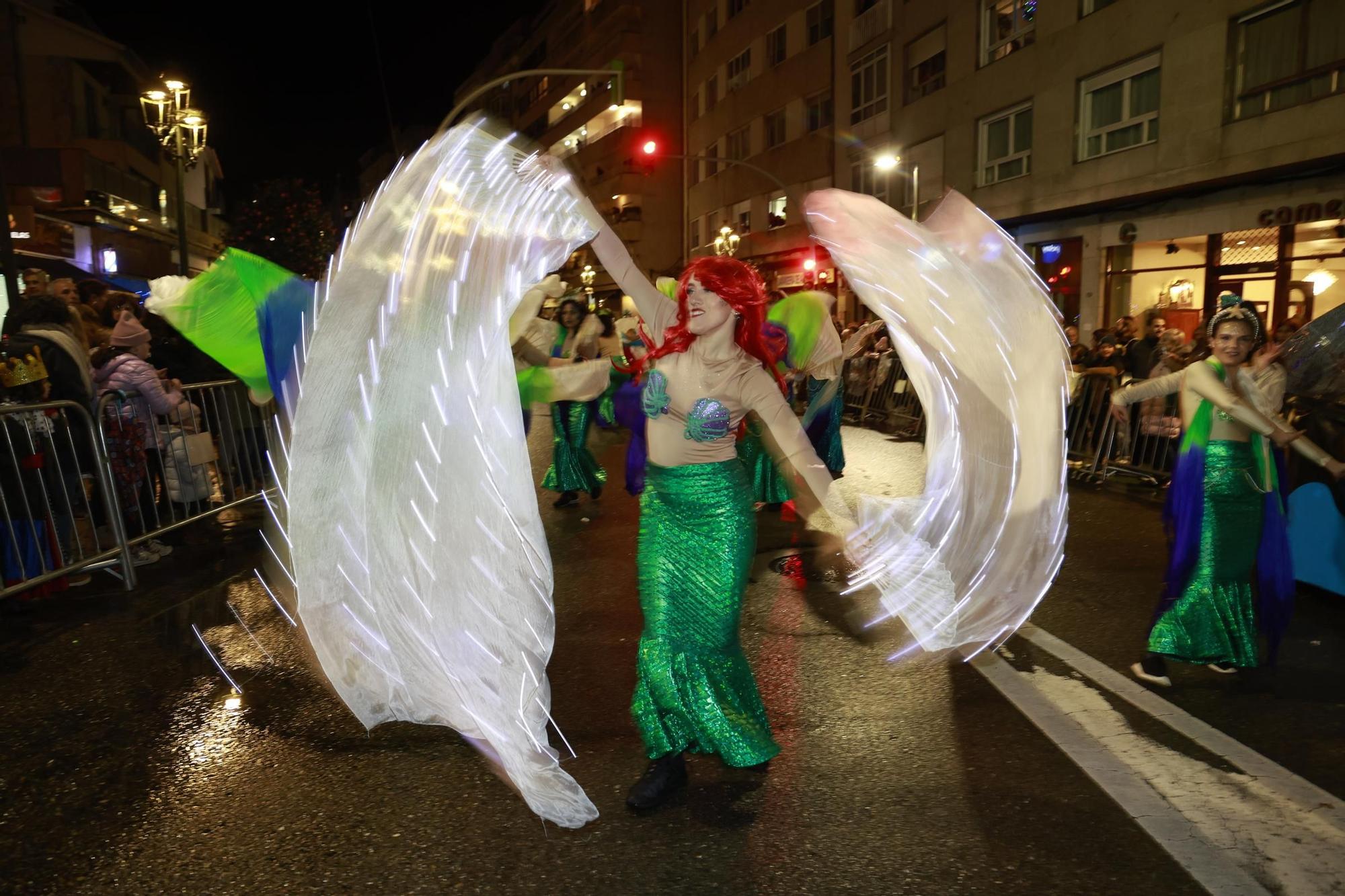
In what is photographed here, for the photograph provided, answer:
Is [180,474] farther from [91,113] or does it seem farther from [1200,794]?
[91,113]

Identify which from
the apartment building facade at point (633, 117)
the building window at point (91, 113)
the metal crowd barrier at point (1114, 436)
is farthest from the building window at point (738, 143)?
the metal crowd barrier at point (1114, 436)

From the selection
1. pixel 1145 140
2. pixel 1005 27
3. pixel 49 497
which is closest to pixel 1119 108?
pixel 1145 140

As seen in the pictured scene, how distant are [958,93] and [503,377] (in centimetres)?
2287

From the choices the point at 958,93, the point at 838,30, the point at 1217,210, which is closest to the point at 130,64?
the point at 838,30

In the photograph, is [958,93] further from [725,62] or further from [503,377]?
[503,377]

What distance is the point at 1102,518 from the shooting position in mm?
8156

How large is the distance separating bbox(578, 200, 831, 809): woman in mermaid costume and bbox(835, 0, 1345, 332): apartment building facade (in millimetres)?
13967

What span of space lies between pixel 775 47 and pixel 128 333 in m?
31.9

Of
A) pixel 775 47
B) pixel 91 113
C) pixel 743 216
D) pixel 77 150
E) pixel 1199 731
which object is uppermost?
pixel 775 47

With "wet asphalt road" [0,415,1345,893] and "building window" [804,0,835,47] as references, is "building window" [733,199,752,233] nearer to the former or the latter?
"building window" [804,0,835,47]

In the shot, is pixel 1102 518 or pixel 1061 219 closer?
pixel 1102 518

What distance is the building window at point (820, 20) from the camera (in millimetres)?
30953

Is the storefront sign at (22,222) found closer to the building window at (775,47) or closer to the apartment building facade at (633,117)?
the building window at (775,47)

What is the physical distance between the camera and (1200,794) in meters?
3.36
